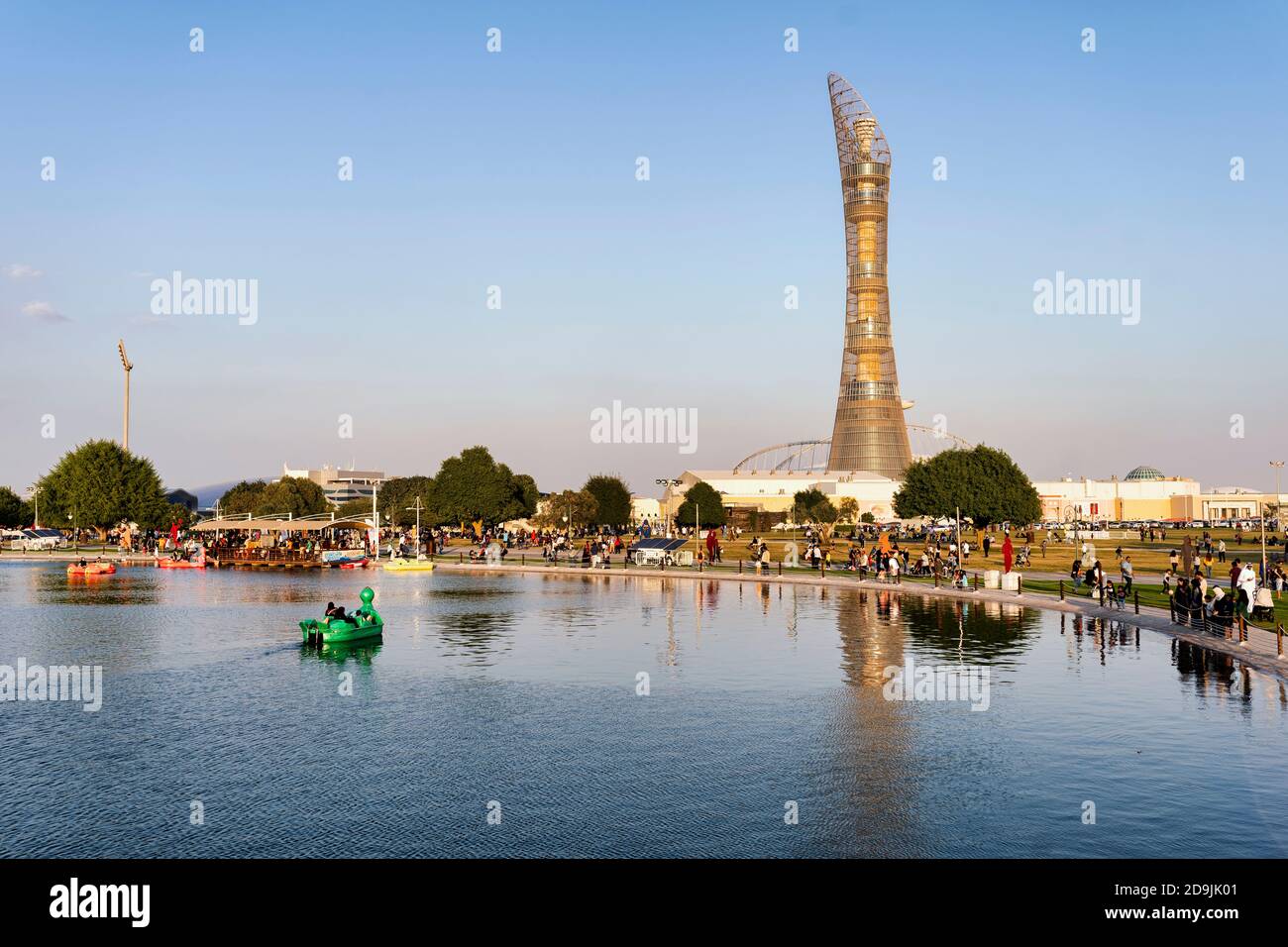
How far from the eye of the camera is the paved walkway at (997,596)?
31.0m

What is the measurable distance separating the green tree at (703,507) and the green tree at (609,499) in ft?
32.7

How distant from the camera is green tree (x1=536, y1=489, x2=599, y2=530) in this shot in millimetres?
147125

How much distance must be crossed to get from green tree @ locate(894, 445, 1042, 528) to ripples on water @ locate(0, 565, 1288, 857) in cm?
7243

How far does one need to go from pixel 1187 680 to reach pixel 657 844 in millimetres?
18148

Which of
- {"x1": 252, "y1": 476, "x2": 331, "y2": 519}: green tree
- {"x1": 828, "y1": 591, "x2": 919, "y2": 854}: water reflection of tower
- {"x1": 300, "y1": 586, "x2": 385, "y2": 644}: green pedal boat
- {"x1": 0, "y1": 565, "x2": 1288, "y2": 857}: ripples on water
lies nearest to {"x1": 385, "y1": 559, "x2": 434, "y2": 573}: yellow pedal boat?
{"x1": 0, "y1": 565, "x2": 1288, "y2": 857}: ripples on water

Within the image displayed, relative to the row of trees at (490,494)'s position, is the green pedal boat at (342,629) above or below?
below

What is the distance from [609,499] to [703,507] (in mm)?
15431

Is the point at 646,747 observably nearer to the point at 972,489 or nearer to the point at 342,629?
the point at 342,629

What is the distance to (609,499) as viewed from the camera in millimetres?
158875

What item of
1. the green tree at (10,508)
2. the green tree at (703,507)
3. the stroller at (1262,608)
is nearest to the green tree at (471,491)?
the green tree at (703,507)

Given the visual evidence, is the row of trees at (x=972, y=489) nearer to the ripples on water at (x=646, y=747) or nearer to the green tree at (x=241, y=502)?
the ripples on water at (x=646, y=747)

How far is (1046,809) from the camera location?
18.0 metres

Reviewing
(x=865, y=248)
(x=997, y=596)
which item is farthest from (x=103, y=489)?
(x=865, y=248)
